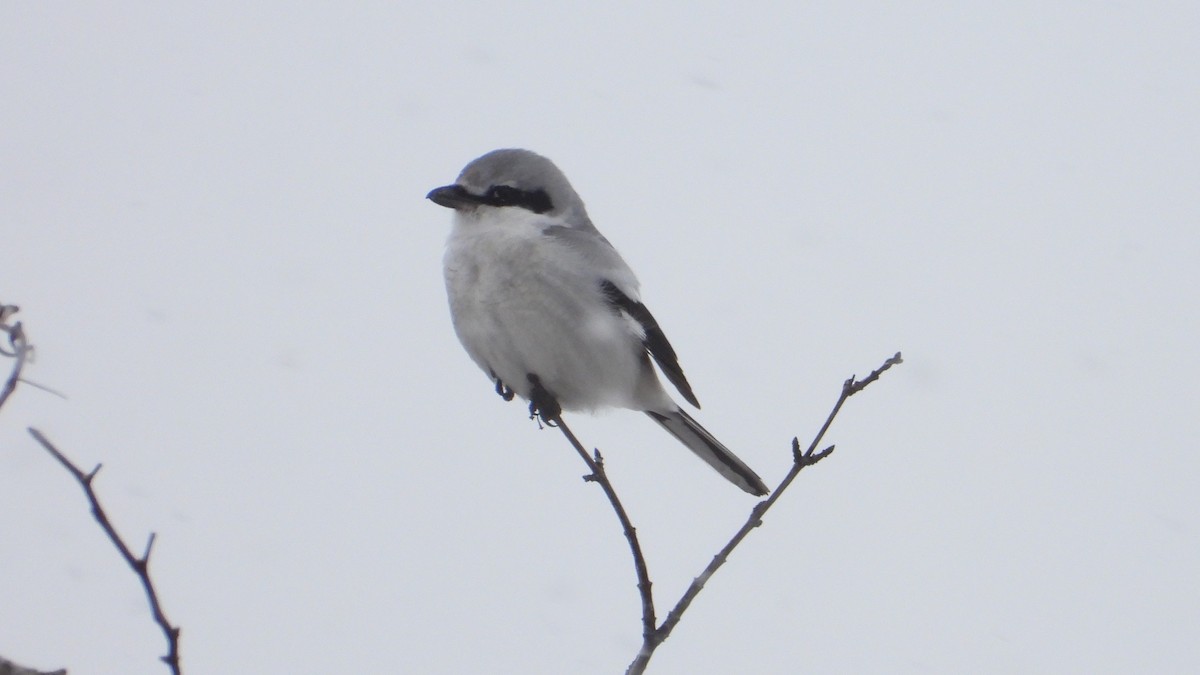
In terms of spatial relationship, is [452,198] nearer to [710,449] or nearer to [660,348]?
[660,348]

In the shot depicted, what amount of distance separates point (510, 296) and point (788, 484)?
1481 mm

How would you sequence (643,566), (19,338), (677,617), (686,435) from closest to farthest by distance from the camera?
1. (19,338)
2. (677,617)
3. (643,566)
4. (686,435)

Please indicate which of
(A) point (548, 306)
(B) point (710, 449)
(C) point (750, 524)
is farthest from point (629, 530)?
(B) point (710, 449)

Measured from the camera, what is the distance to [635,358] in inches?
139

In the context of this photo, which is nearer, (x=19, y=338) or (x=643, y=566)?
(x=19, y=338)

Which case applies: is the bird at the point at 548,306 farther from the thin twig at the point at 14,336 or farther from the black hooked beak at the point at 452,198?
the thin twig at the point at 14,336

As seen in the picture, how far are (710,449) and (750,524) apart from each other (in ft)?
5.73

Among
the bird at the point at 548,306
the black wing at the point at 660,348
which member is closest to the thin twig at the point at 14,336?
the bird at the point at 548,306

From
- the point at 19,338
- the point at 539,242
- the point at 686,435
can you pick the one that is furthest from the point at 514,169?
the point at 19,338

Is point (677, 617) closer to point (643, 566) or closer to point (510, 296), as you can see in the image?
point (643, 566)

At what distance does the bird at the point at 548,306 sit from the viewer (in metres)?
3.21

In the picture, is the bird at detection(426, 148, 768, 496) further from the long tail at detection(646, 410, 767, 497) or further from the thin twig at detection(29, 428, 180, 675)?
the thin twig at detection(29, 428, 180, 675)

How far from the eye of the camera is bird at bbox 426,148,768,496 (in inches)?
126

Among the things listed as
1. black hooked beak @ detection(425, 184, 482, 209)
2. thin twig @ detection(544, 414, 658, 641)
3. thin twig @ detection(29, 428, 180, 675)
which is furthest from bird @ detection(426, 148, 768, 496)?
thin twig @ detection(29, 428, 180, 675)
